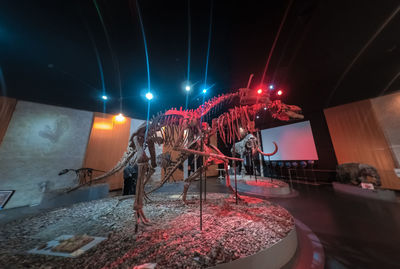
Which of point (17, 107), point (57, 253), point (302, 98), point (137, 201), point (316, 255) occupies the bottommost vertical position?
point (316, 255)

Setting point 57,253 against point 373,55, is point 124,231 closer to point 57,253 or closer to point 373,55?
point 57,253

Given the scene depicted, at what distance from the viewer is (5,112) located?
3928 millimetres

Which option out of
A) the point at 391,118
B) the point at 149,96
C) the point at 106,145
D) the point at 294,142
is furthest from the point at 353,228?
the point at 106,145

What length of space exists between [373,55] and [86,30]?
6.63 m

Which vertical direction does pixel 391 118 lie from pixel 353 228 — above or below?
above

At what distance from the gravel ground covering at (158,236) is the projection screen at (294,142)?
4951mm

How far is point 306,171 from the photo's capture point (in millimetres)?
5793

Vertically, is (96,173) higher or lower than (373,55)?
lower

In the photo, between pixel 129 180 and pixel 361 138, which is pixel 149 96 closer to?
pixel 129 180

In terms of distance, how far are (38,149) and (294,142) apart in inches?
403

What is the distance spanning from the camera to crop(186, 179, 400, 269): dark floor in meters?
1.31

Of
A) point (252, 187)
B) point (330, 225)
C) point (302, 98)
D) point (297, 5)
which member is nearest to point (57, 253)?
point (330, 225)

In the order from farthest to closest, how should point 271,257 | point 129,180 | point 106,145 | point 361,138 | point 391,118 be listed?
point 106,145, point 361,138, point 391,118, point 129,180, point 271,257

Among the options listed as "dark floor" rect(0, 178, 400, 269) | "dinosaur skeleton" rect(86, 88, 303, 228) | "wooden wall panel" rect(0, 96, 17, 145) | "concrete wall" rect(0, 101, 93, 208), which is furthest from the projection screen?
"wooden wall panel" rect(0, 96, 17, 145)
